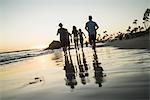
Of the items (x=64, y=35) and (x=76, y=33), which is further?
(x=76, y=33)

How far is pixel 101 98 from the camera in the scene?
18.1 feet

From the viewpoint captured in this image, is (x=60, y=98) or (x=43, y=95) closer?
(x=60, y=98)

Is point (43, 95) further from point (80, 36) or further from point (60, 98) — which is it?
point (80, 36)

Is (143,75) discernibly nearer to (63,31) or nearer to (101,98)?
(101,98)

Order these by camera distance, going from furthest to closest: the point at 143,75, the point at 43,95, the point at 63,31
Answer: the point at 63,31 < the point at 143,75 < the point at 43,95

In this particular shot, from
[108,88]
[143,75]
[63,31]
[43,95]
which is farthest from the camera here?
[63,31]

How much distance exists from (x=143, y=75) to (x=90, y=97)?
2.25 meters

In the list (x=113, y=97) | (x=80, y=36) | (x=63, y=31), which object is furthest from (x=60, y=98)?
(x=80, y=36)

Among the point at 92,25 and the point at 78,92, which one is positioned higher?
the point at 92,25

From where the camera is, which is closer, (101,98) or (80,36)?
(101,98)

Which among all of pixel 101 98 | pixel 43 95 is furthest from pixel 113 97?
pixel 43 95

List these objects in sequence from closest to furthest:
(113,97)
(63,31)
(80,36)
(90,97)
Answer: (113,97) → (90,97) → (63,31) → (80,36)

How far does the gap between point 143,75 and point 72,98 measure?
240 cm

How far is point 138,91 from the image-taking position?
5.55 metres
